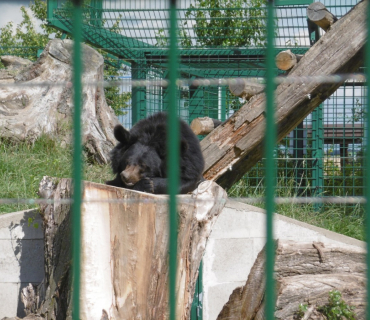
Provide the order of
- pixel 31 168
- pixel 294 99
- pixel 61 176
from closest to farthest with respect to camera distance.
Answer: pixel 294 99 < pixel 61 176 < pixel 31 168

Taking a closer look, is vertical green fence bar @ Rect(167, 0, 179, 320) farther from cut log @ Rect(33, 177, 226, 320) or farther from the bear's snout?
the bear's snout

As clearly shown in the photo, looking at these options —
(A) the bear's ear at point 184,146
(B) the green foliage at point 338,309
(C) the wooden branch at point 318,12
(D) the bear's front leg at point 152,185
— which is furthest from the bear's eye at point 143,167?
(C) the wooden branch at point 318,12

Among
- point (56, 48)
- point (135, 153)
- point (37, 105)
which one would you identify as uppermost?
point (56, 48)

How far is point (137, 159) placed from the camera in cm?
499

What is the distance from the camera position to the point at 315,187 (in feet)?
22.7

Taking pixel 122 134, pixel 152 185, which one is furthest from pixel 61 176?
pixel 152 185

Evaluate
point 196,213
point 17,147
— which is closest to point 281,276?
point 196,213

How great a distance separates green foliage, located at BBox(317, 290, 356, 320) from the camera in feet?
13.6

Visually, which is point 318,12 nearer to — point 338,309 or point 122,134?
point 122,134

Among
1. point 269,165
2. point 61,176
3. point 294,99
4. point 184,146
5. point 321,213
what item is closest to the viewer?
point 269,165

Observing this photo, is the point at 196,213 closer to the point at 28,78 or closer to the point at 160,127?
the point at 160,127

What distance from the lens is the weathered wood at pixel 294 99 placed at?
517cm

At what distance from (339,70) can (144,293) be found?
3.01 m

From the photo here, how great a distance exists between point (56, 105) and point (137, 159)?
9.62ft
